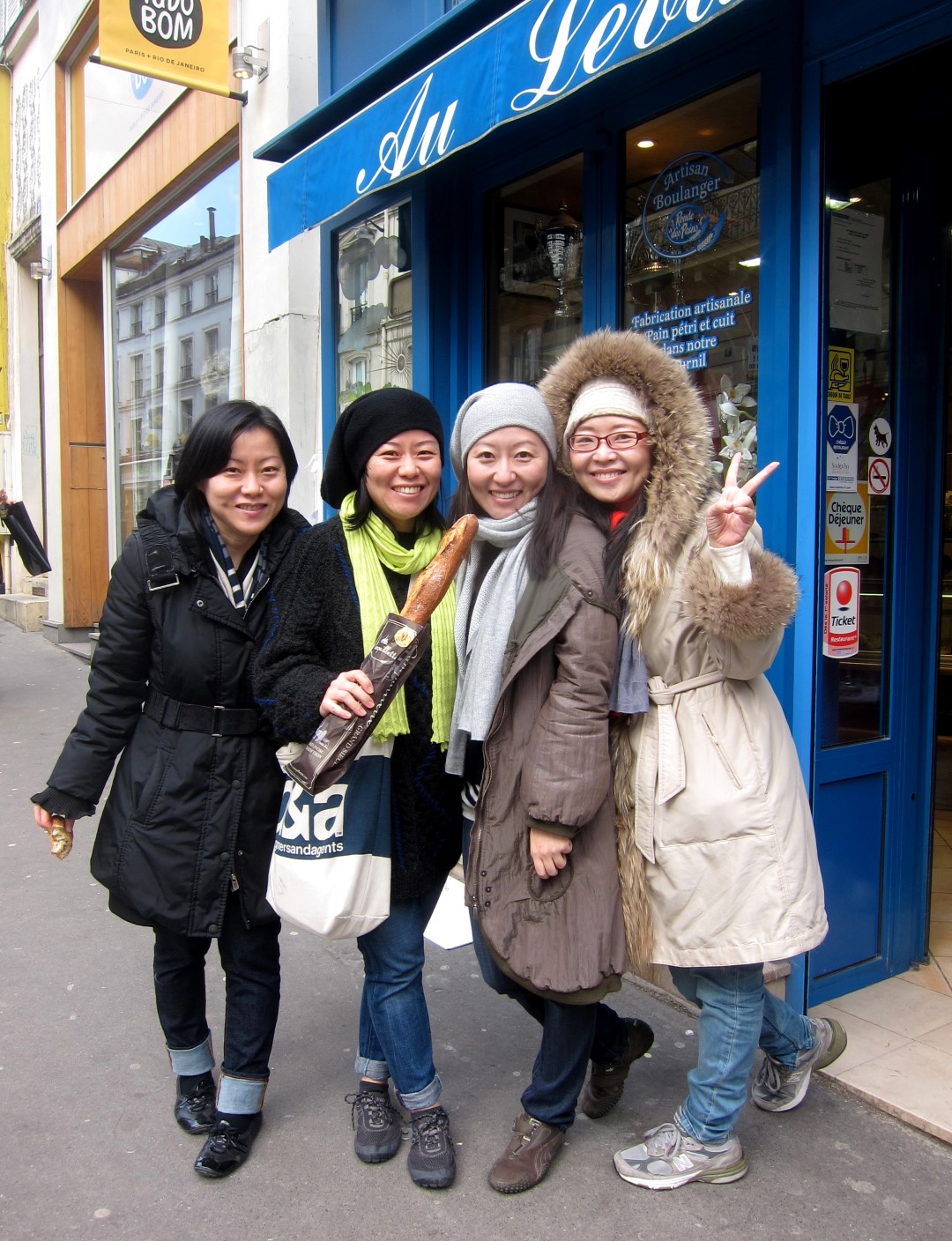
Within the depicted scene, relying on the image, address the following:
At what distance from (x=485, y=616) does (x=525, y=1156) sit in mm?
1292

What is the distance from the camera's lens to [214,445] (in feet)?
7.87

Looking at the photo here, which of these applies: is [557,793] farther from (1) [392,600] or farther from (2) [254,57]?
(2) [254,57]

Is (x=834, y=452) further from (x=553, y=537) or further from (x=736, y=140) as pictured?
(x=553, y=537)

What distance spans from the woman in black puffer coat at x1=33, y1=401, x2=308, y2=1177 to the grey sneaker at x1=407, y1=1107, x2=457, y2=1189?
0.43 metres

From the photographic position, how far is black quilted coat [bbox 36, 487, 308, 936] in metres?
2.40

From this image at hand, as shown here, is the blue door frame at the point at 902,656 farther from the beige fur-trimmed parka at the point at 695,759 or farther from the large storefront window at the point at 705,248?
the beige fur-trimmed parka at the point at 695,759

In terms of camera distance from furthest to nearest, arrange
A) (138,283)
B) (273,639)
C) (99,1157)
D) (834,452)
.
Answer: (138,283) → (834,452) → (99,1157) → (273,639)

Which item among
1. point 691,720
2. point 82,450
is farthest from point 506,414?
point 82,450

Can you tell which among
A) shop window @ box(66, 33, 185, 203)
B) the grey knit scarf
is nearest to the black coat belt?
the grey knit scarf

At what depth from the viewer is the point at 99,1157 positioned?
251 cm

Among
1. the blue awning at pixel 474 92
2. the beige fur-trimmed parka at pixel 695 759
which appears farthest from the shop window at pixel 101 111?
the beige fur-trimmed parka at pixel 695 759

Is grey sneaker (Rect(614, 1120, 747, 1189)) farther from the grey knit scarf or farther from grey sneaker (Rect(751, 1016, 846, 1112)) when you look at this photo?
the grey knit scarf

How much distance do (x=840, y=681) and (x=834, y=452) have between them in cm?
71

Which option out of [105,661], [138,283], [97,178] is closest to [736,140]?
[105,661]
